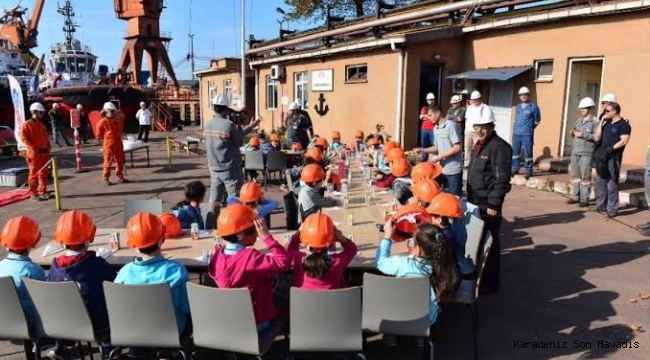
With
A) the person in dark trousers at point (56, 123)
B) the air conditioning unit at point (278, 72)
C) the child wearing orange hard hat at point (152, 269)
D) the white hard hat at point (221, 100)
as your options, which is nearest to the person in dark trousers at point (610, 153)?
the white hard hat at point (221, 100)

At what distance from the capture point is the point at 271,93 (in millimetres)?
20000

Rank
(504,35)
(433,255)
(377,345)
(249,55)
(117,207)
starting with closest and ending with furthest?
(433,255) < (377,345) < (117,207) < (504,35) < (249,55)

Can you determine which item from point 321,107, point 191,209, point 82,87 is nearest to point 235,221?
point 191,209

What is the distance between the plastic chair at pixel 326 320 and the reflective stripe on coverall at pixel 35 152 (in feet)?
26.5

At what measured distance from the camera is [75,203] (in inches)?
352

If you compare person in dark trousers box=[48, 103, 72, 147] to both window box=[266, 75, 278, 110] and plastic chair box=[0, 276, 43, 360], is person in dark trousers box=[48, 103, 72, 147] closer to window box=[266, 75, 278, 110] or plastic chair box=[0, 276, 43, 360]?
window box=[266, 75, 278, 110]

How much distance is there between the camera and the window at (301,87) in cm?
1697

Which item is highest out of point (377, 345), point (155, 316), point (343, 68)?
point (343, 68)

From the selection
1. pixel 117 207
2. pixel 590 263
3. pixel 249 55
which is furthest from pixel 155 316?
pixel 249 55

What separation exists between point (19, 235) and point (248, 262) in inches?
66.3

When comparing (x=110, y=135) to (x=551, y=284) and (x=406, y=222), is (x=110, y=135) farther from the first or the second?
(x=551, y=284)

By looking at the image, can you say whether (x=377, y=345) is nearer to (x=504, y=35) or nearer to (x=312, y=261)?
(x=312, y=261)

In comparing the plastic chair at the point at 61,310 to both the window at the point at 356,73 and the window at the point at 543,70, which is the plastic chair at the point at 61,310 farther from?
the window at the point at 356,73

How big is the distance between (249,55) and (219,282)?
65.4 feet
